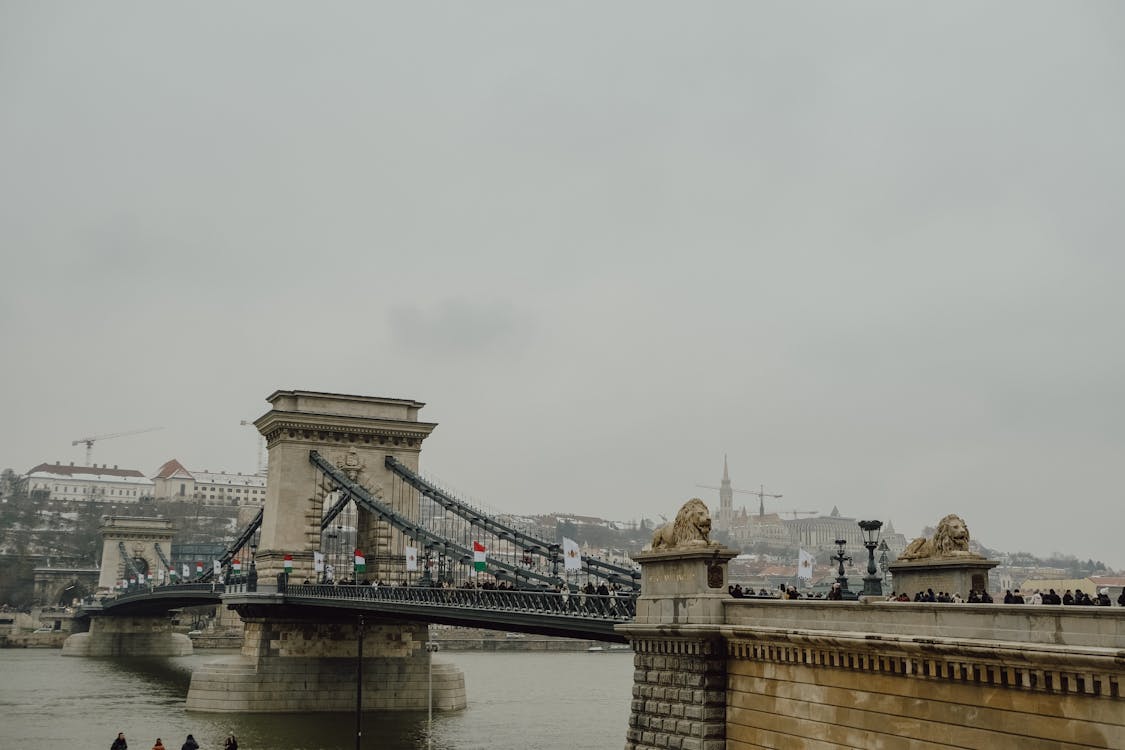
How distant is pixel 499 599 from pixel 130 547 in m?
113

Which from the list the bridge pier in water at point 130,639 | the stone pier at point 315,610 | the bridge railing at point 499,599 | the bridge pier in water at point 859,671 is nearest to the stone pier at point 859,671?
the bridge pier in water at point 859,671

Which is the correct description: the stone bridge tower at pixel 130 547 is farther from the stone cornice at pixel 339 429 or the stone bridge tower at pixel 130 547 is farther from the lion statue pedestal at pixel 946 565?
the lion statue pedestal at pixel 946 565

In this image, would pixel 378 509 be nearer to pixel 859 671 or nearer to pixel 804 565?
pixel 804 565

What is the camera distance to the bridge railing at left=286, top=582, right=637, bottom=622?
30.8 m

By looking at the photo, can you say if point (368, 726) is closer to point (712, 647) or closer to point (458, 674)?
point (458, 674)

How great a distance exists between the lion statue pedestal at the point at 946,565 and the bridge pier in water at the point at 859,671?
20.6ft

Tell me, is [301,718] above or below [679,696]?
below

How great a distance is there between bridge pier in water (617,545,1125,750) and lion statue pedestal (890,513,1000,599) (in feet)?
20.6

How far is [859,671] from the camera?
21125 millimetres

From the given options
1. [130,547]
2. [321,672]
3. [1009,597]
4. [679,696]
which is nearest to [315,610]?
[321,672]

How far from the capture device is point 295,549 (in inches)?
2391

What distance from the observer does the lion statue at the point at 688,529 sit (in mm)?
26125

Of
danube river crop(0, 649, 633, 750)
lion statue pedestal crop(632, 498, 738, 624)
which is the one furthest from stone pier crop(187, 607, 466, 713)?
lion statue pedestal crop(632, 498, 738, 624)

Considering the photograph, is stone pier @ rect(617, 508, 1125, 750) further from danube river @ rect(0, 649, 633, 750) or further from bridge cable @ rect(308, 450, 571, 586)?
bridge cable @ rect(308, 450, 571, 586)
